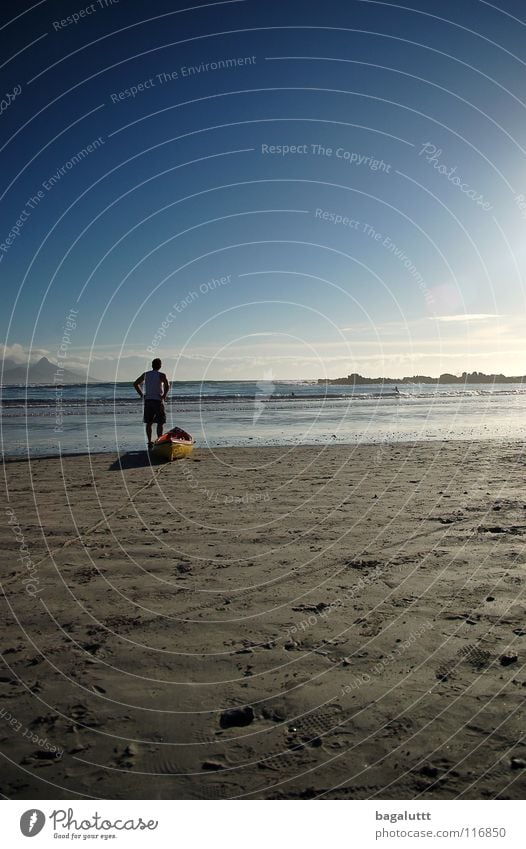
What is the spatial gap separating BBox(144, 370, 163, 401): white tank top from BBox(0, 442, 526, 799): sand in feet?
28.3

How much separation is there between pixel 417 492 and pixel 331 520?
284 centimetres

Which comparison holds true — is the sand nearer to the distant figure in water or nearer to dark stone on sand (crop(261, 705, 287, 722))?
dark stone on sand (crop(261, 705, 287, 722))

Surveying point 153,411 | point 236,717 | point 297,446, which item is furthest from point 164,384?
point 236,717

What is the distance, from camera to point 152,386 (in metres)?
17.9

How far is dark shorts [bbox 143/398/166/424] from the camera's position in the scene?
1803cm

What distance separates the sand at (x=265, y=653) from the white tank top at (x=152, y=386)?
861 centimetres

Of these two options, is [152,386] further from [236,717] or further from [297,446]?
[236,717]

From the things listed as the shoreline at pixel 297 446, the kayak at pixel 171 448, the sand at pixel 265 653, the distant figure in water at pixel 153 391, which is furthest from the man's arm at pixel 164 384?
the sand at pixel 265 653

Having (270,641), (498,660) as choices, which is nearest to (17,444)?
(270,641)

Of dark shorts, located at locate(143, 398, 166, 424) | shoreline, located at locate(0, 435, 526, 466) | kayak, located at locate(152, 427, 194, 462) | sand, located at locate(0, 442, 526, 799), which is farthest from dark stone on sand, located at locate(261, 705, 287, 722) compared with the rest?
dark shorts, located at locate(143, 398, 166, 424)

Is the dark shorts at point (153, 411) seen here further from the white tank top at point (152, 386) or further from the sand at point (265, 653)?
the sand at point (265, 653)

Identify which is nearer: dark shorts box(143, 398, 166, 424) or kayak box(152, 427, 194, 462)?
kayak box(152, 427, 194, 462)

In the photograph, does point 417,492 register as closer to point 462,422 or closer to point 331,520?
point 331,520

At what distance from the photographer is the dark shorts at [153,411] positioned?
59.2 ft
